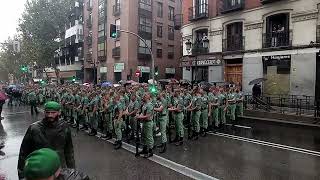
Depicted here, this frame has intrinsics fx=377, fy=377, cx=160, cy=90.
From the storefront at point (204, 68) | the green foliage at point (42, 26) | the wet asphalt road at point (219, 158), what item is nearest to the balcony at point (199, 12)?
the storefront at point (204, 68)

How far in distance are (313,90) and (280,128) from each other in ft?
20.5

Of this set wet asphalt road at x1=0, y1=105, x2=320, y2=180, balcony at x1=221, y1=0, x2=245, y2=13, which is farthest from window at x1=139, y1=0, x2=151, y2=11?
wet asphalt road at x1=0, y1=105, x2=320, y2=180

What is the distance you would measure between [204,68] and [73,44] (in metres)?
30.3

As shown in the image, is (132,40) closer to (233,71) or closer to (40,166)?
(233,71)

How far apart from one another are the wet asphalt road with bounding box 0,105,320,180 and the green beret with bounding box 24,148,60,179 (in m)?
6.01

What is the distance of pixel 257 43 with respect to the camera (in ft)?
80.4

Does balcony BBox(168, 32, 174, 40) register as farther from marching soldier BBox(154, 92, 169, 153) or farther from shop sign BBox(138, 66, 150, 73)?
marching soldier BBox(154, 92, 169, 153)

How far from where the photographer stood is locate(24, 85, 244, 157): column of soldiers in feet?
35.4

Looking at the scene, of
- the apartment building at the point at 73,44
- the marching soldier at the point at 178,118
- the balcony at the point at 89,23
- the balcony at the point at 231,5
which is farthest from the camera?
the apartment building at the point at 73,44

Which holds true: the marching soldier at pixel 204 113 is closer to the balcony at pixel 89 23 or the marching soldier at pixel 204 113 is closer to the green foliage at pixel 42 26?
the balcony at pixel 89 23

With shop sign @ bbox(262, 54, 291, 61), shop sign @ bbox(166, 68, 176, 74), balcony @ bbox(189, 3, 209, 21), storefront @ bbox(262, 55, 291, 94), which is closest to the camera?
shop sign @ bbox(262, 54, 291, 61)

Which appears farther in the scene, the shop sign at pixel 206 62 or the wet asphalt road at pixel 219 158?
the shop sign at pixel 206 62

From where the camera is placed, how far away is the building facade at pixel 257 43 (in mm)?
21484

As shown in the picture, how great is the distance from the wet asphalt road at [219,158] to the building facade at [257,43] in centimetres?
801
